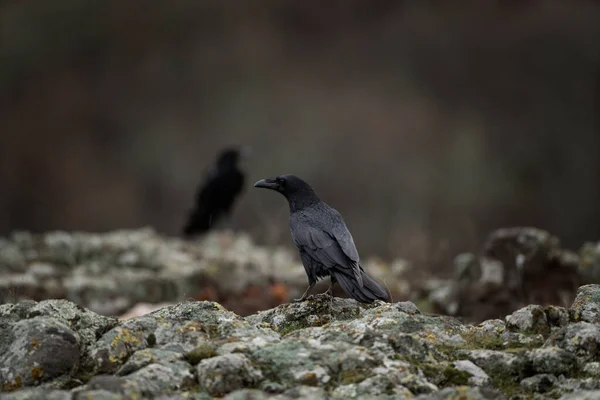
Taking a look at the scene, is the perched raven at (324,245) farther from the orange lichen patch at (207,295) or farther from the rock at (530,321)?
the orange lichen patch at (207,295)

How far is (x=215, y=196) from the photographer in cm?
1574

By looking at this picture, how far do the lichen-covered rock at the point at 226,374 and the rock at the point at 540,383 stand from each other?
4.16 ft

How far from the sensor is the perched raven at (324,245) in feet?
19.2

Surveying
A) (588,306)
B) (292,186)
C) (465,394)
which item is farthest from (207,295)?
(465,394)

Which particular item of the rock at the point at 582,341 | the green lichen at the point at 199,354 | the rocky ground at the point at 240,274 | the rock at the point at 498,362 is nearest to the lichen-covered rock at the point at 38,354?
the green lichen at the point at 199,354

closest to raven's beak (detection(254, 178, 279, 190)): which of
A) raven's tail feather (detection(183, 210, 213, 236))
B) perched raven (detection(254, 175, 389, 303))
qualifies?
perched raven (detection(254, 175, 389, 303))

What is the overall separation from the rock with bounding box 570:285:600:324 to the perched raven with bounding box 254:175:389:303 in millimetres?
1246

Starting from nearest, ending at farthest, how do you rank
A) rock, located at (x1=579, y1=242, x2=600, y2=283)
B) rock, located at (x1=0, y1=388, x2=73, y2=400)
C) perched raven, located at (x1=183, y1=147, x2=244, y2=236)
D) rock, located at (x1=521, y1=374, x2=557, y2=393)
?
rock, located at (x1=0, y1=388, x2=73, y2=400), rock, located at (x1=521, y1=374, x2=557, y2=393), rock, located at (x1=579, y1=242, x2=600, y2=283), perched raven, located at (x1=183, y1=147, x2=244, y2=236)

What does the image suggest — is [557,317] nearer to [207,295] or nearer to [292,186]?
[292,186]

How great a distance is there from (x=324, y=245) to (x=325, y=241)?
4 cm

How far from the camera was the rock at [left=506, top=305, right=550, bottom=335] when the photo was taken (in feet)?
15.6

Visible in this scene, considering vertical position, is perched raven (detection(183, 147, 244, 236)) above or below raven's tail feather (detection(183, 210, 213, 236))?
above

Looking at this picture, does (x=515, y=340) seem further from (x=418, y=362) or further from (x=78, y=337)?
(x=78, y=337)

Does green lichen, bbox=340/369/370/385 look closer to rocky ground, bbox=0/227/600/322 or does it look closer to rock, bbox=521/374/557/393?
rock, bbox=521/374/557/393
